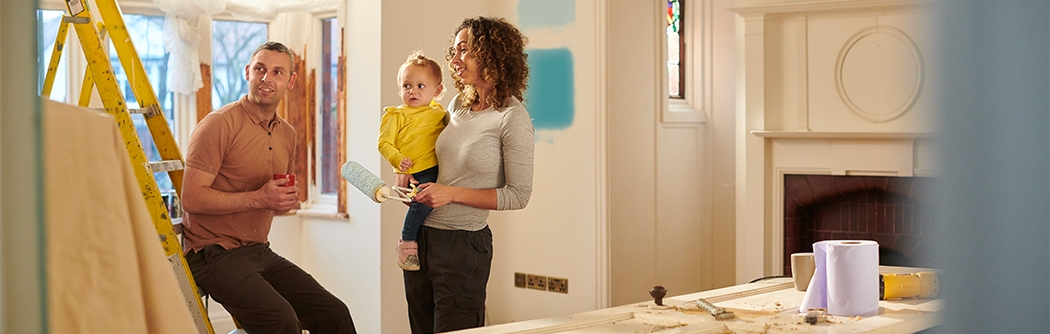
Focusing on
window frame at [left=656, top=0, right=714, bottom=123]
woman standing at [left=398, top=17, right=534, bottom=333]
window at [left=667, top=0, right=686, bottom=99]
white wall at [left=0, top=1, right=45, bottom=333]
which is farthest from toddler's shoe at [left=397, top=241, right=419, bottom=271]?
window at [left=667, top=0, right=686, bottom=99]

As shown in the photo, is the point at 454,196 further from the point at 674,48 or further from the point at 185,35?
the point at 674,48

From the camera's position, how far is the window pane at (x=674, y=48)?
6137 mm

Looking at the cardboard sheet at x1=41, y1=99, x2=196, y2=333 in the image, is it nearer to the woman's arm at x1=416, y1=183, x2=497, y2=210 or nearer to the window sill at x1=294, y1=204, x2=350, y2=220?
the woman's arm at x1=416, y1=183, x2=497, y2=210

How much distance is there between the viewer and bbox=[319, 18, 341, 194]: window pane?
4996mm

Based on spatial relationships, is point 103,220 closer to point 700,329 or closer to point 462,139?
point 700,329

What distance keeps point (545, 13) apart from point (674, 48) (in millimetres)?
1630

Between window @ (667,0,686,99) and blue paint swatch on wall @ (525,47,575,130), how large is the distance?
1564 mm

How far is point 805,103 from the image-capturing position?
17.5ft

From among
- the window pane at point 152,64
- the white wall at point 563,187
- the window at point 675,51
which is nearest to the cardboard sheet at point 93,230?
the white wall at point 563,187

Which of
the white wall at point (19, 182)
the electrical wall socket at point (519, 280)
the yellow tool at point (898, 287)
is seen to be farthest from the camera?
the electrical wall socket at point (519, 280)

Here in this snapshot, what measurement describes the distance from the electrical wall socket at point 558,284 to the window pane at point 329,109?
1.31 m

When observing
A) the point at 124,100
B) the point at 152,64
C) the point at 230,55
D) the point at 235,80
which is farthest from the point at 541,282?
the point at 124,100

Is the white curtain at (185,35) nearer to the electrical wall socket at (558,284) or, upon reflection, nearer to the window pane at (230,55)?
the window pane at (230,55)

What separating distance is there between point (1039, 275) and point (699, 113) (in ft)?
18.5
